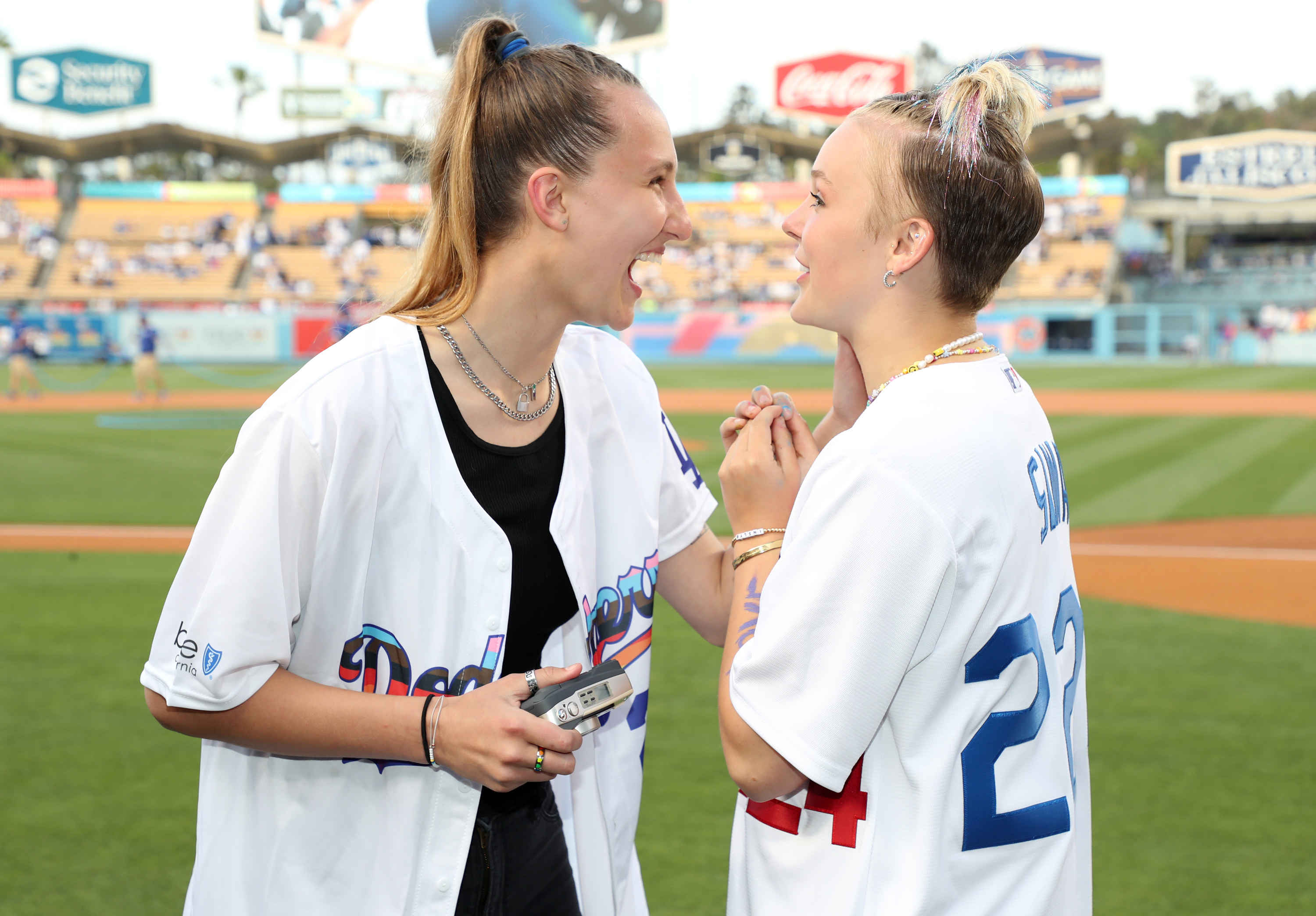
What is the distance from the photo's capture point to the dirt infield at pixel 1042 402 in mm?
22219

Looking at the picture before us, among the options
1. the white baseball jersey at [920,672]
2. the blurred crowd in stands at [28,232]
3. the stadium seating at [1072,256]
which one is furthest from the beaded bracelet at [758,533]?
the blurred crowd in stands at [28,232]

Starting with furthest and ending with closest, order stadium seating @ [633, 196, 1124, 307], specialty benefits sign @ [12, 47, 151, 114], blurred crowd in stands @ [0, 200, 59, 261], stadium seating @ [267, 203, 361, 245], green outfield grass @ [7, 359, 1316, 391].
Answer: specialty benefits sign @ [12, 47, 151, 114], stadium seating @ [267, 203, 361, 245], blurred crowd in stands @ [0, 200, 59, 261], stadium seating @ [633, 196, 1124, 307], green outfield grass @ [7, 359, 1316, 391]

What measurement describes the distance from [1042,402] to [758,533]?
22771mm

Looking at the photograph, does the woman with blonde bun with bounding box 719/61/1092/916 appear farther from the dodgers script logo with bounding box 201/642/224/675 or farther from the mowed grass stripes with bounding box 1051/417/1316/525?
the mowed grass stripes with bounding box 1051/417/1316/525

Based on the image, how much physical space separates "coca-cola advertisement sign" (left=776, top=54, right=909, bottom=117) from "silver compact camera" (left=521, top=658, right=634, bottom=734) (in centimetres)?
5569

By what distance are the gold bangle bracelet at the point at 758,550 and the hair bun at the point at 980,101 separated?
0.71 metres

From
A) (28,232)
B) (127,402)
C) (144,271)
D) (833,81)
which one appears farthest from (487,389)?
(833,81)

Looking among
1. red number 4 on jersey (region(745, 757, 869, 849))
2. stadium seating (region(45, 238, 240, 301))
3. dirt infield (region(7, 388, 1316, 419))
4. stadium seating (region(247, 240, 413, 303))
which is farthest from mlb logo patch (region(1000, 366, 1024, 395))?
stadium seating (region(45, 238, 240, 301))

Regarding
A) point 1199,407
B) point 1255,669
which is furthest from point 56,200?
point 1255,669

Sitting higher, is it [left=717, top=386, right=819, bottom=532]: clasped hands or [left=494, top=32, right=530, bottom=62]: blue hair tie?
[left=494, top=32, right=530, bottom=62]: blue hair tie

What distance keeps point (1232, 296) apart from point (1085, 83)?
15.9 m

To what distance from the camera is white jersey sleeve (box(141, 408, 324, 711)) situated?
67.6 inches

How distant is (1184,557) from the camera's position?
9680mm

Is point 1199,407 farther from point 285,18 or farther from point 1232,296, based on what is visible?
point 285,18
